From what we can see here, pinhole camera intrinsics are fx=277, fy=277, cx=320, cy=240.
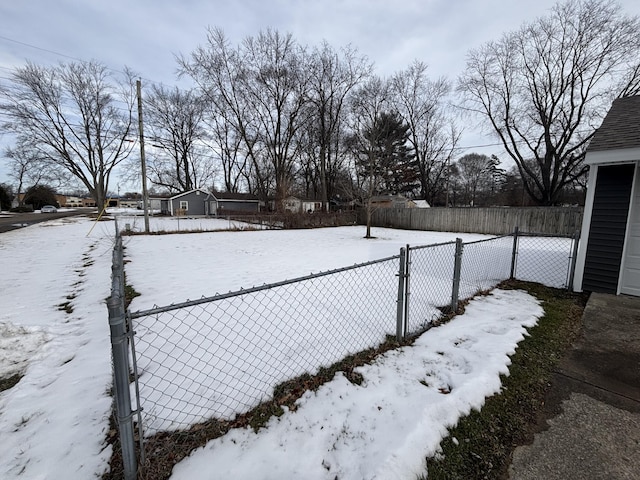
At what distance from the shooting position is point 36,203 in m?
49.0

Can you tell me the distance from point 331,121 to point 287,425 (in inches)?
1198

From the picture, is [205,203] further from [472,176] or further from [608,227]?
[472,176]

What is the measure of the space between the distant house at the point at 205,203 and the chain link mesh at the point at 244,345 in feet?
97.8

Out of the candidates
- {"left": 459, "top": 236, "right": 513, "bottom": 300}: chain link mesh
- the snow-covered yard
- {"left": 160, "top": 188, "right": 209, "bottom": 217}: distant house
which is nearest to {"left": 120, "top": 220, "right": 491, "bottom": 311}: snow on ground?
the snow-covered yard

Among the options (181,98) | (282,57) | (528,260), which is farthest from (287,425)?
(181,98)

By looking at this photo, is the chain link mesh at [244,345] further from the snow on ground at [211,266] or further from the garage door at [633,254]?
the garage door at [633,254]

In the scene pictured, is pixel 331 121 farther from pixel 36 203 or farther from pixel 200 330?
pixel 36 203

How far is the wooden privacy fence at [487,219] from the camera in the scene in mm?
15492

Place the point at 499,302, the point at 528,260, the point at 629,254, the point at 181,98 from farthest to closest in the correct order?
the point at 181,98
the point at 528,260
the point at 629,254
the point at 499,302

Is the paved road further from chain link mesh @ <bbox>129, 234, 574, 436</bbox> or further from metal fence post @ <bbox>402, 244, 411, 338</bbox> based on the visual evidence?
metal fence post @ <bbox>402, 244, 411, 338</bbox>

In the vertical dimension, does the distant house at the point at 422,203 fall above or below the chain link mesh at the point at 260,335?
above

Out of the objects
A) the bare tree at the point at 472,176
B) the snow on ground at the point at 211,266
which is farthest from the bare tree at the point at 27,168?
the bare tree at the point at 472,176

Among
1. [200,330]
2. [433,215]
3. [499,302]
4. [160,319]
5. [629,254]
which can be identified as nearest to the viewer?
[200,330]

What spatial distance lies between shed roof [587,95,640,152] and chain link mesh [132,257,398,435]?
4567 mm
